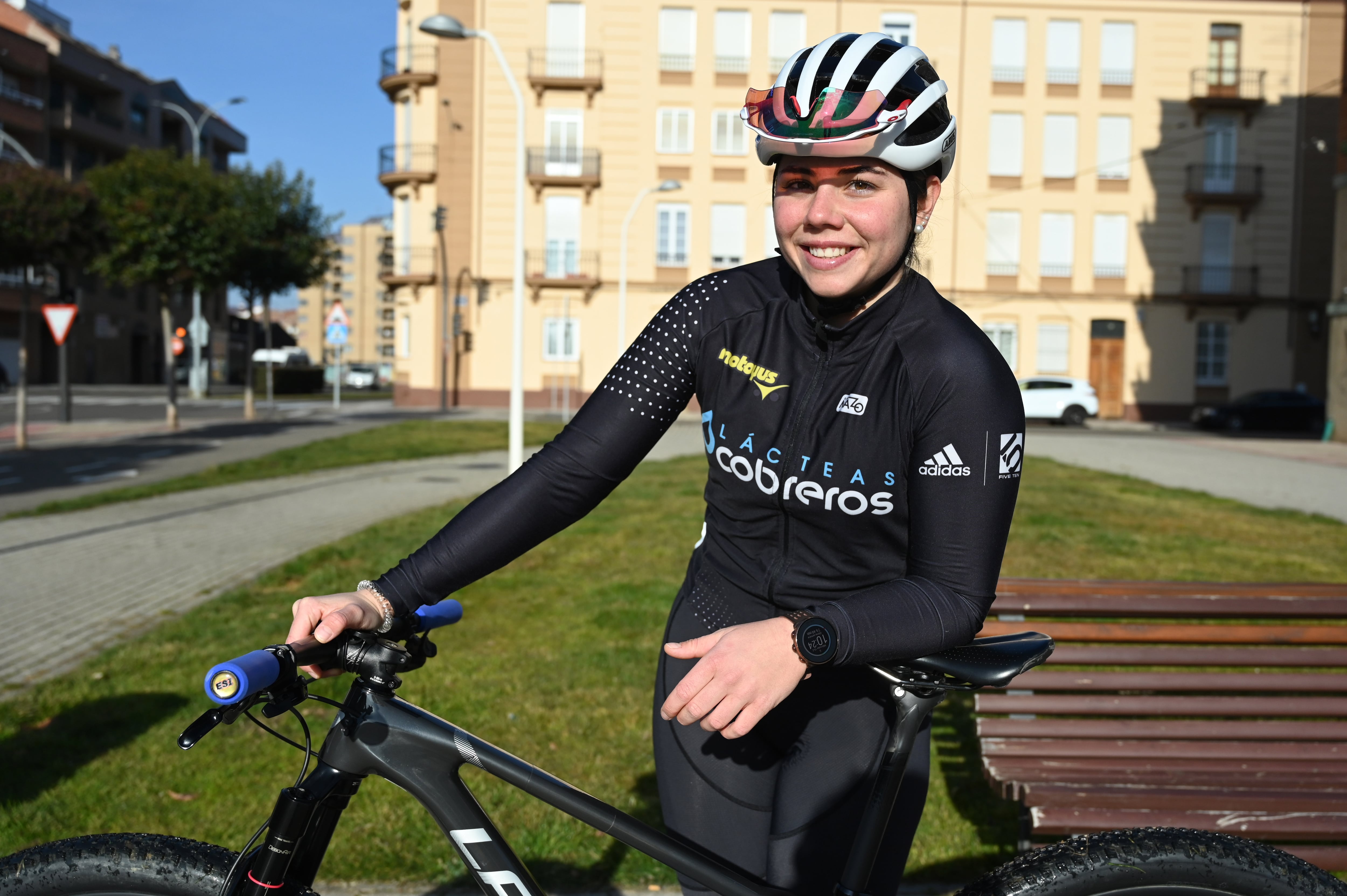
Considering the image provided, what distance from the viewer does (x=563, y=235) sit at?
4097 centimetres

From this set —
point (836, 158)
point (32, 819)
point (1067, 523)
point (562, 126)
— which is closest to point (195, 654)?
point (32, 819)

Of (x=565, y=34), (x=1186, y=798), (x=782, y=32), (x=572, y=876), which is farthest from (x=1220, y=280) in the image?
(x=572, y=876)

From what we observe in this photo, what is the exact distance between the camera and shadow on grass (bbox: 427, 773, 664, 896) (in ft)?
11.7

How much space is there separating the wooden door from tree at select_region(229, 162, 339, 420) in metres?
25.8

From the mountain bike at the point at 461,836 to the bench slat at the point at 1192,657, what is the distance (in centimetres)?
218

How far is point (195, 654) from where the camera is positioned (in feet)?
20.5

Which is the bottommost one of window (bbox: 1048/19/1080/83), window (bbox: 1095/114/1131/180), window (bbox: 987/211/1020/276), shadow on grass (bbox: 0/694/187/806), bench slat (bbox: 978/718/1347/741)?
shadow on grass (bbox: 0/694/187/806)

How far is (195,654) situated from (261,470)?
10767 mm

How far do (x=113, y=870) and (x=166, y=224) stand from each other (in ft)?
82.5

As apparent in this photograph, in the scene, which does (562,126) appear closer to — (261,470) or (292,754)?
(261,470)

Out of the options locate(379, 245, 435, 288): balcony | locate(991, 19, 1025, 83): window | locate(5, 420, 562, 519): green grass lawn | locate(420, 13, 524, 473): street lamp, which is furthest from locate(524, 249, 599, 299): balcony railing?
locate(420, 13, 524, 473): street lamp

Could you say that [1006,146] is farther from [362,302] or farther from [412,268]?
[362,302]

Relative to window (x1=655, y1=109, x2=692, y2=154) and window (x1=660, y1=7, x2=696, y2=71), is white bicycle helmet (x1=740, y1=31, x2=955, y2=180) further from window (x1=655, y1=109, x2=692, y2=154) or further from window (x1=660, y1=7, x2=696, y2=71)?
window (x1=660, y1=7, x2=696, y2=71)

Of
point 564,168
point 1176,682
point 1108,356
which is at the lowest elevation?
point 1176,682
